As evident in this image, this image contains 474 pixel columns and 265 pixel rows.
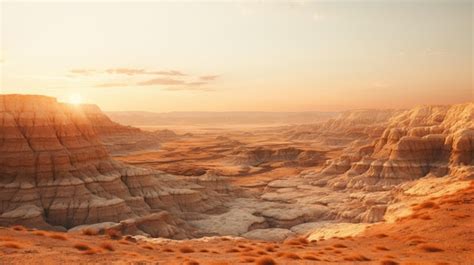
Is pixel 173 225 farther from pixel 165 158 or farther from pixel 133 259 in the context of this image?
pixel 165 158

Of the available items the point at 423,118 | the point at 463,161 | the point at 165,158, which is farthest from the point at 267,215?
the point at 423,118

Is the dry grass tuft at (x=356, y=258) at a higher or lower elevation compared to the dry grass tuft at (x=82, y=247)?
lower

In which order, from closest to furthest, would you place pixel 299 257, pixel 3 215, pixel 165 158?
pixel 299 257 → pixel 3 215 → pixel 165 158

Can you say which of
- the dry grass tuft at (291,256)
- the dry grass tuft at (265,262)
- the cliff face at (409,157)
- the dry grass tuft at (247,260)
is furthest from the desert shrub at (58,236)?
the cliff face at (409,157)

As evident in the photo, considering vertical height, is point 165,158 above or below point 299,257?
below

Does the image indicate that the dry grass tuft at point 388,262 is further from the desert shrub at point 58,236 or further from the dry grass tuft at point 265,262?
the desert shrub at point 58,236

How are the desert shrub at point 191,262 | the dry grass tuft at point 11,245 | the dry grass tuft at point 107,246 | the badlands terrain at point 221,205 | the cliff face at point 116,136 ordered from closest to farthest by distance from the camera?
the desert shrub at point 191,262 < the dry grass tuft at point 11,245 < the dry grass tuft at point 107,246 < the badlands terrain at point 221,205 < the cliff face at point 116,136
